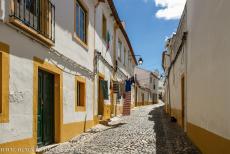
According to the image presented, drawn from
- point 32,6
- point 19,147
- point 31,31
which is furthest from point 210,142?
point 32,6

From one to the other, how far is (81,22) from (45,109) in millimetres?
4615

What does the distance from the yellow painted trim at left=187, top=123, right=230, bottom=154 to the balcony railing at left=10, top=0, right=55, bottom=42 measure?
428cm

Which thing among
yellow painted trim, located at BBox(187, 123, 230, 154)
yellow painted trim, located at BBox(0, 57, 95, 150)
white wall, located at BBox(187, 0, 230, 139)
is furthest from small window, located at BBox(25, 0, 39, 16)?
yellow painted trim, located at BBox(187, 123, 230, 154)

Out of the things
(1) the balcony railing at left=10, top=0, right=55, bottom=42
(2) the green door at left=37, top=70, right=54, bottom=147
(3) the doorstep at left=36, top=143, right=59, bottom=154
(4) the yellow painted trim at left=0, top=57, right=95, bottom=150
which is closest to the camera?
(4) the yellow painted trim at left=0, top=57, right=95, bottom=150

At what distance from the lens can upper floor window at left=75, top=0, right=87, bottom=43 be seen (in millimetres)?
11805

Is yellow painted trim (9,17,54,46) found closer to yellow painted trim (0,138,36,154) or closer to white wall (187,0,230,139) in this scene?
yellow painted trim (0,138,36,154)

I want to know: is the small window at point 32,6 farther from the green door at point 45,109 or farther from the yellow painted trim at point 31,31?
the green door at point 45,109

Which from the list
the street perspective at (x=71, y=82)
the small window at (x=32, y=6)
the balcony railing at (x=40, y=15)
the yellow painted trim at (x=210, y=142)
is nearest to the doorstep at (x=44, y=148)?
the street perspective at (x=71, y=82)

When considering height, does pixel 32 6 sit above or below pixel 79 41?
above

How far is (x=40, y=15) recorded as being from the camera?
8.14 meters

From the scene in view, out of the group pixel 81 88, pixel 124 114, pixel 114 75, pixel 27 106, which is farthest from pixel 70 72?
pixel 124 114

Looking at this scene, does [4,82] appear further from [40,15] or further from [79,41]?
[79,41]

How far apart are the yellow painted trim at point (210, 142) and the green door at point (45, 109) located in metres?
3.87

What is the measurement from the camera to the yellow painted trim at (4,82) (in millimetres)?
5950
